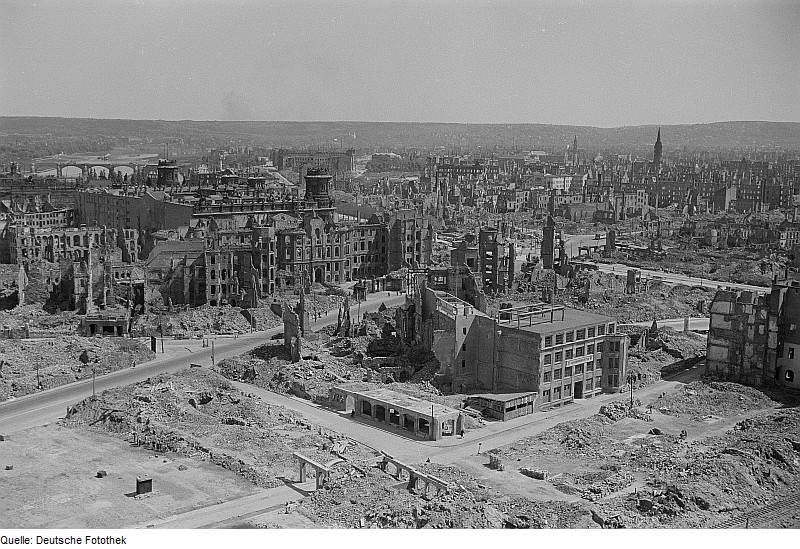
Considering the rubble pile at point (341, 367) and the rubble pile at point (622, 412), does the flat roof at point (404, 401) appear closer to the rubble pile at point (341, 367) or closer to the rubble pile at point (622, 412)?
the rubble pile at point (341, 367)

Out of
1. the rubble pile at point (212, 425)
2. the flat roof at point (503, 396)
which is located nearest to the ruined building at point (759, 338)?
the flat roof at point (503, 396)

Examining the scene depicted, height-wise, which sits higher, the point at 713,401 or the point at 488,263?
the point at 488,263

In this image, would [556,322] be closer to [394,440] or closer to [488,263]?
[394,440]

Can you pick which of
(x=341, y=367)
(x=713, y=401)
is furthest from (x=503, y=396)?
(x=713, y=401)

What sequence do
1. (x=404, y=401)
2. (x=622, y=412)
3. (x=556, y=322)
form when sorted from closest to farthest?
1. (x=404, y=401)
2. (x=622, y=412)
3. (x=556, y=322)

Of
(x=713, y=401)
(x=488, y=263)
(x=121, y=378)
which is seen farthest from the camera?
(x=488, y=263)

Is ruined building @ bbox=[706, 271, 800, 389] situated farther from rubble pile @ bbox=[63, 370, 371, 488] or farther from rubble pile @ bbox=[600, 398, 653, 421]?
rubble pile @ bbox=[63, 370, 371, 488]

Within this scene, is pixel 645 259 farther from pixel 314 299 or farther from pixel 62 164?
pixel 62 164
